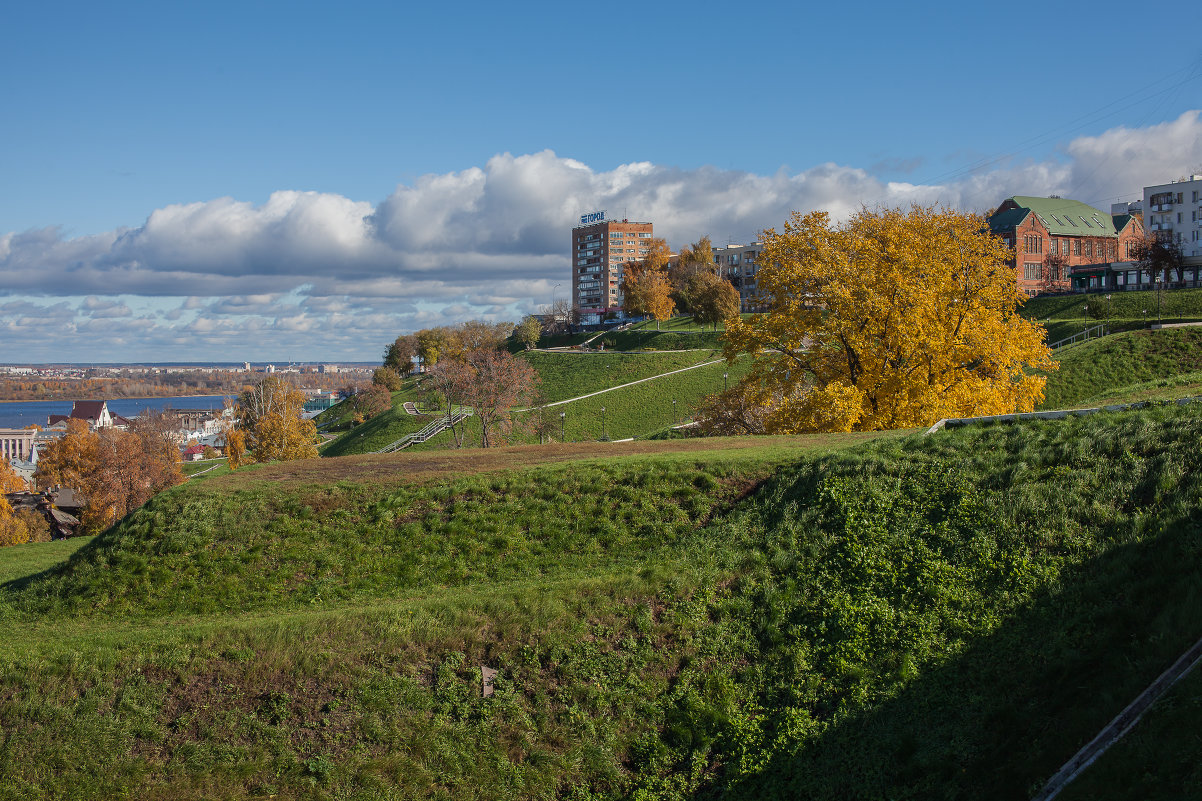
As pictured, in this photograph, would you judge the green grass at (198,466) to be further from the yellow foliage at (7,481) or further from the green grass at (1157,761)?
the green grass at (1157,761)

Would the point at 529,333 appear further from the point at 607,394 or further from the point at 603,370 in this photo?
the point at 607,394

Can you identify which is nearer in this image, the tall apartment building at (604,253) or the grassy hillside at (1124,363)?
the grassy hillside at (1124,363)

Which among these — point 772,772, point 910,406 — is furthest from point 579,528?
point 910,406

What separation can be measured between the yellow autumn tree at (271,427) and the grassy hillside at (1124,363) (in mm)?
43626

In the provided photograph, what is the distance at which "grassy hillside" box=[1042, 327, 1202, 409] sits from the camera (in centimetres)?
3628

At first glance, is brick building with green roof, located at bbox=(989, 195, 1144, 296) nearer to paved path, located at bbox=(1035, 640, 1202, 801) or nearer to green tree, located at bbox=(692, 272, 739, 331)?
green tree, located at bbox=(692, 272, 739, 331)

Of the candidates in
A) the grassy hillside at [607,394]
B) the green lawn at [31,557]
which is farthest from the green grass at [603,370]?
the green lawn at [31,557]

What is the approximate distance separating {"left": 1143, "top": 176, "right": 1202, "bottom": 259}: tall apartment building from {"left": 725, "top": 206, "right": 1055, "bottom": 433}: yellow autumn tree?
63.5 m

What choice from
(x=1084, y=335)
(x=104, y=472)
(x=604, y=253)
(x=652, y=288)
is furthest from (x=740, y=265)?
(x=104, y=472)

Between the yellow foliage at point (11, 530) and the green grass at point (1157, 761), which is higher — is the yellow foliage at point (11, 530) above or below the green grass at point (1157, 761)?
→ below

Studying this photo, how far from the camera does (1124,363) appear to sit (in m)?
37.8

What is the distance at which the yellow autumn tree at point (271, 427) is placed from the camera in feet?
187

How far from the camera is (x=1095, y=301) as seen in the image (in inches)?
2167

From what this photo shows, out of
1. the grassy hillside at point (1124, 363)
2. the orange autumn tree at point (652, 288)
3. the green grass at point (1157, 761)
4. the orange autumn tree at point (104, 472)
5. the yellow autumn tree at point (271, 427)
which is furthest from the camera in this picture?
the orange autumn tree at point (652, 288)
